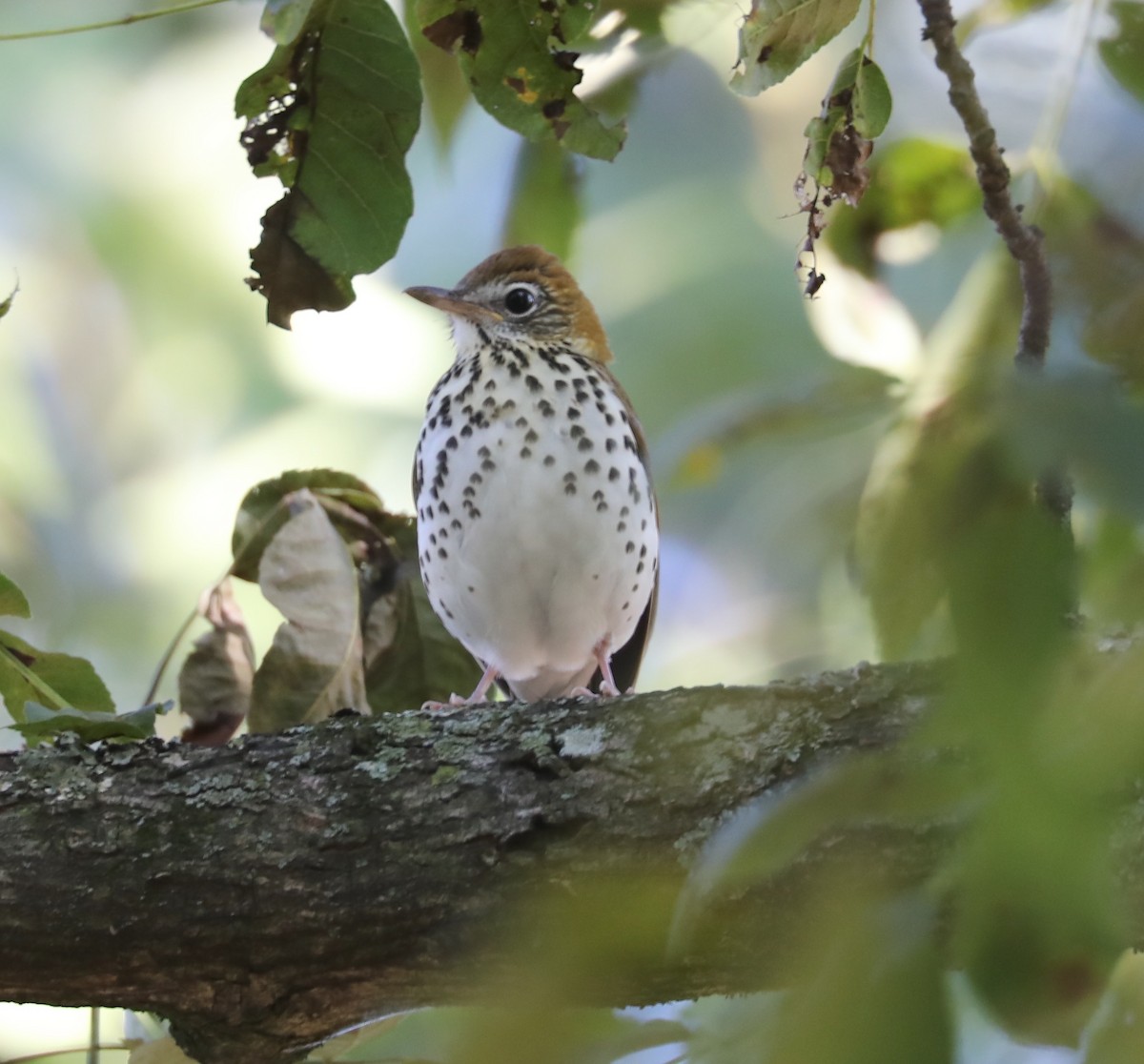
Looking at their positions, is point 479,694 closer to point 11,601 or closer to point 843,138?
point 11,601

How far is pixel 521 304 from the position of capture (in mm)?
3719

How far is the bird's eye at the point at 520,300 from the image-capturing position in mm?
3705

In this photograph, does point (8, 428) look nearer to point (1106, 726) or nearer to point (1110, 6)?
point (1110, 6)

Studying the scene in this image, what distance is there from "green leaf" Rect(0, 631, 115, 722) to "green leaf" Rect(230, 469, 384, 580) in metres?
0.50

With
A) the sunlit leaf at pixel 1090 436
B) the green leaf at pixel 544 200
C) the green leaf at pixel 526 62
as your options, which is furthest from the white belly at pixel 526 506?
the sunlit leaf at pixel 1090 436

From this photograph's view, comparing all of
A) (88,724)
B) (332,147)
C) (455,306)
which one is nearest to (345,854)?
(88,724)

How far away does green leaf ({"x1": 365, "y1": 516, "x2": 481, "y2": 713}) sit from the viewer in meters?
2.76

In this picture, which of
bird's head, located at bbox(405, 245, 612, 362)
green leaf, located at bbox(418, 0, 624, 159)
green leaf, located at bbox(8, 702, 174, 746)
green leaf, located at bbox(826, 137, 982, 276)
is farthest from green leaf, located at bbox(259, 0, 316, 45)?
bird's head, located at bbox(405, 245, 612, 362)

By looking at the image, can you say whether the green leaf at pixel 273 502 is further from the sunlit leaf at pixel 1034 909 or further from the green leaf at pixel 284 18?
the sunlit leaf at pixel 1034 909

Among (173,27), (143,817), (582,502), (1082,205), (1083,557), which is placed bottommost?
(1083,557)

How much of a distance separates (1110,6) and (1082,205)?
0.51 meters

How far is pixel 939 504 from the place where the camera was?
56cm

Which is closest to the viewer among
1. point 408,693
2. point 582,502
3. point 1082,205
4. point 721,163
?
point 1082,205

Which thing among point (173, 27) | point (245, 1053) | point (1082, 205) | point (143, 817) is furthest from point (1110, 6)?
point (173, 27)
